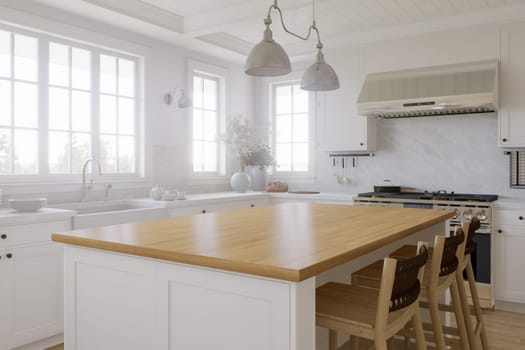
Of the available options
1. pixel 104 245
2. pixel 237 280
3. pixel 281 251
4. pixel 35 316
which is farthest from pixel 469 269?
pixel 35 316

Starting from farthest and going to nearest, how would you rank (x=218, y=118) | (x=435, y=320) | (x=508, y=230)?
(x=218, y=118) < (x=508, y=230) < (x=435, y=320)

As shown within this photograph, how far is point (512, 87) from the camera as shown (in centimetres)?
424

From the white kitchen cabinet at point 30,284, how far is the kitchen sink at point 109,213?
4.9 inches

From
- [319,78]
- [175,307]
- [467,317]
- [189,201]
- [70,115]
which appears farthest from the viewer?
[189,201]

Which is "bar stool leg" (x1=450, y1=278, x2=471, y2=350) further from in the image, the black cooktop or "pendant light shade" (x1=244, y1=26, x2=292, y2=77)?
the black cooktop

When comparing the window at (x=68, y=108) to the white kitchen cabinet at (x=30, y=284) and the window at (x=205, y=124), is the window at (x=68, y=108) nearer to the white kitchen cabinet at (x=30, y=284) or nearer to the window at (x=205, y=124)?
the white kitchen cabinet at (x=30, y=284)

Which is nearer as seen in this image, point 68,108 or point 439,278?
point 439,278

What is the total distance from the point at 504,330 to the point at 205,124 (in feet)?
12.4

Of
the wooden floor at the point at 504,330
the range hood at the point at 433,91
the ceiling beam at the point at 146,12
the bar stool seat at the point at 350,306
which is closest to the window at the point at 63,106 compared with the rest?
the ceiling beam at the point at 146,12

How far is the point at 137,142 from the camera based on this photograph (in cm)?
474

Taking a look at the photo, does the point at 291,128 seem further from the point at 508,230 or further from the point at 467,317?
the point at 467,317

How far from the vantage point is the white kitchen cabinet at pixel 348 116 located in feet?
16.7

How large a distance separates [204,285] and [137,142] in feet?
11.1

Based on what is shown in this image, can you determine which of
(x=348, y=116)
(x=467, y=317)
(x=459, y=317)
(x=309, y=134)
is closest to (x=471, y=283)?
(x=467, y=317)
